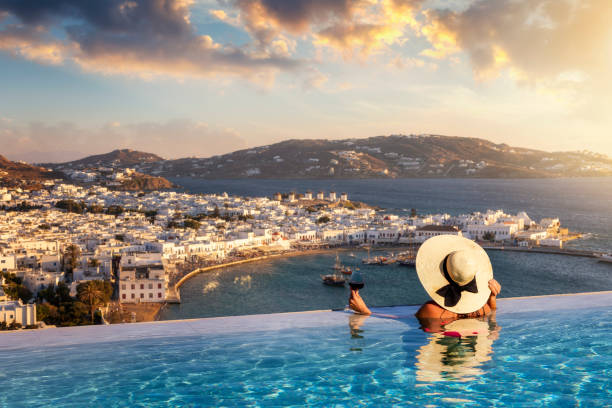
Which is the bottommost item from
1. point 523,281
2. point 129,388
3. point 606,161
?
point 523,281

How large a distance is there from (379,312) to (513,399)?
194 cm

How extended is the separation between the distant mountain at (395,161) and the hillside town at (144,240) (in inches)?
2857

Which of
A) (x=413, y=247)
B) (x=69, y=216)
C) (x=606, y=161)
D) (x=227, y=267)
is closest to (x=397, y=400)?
(x=227, y=267)

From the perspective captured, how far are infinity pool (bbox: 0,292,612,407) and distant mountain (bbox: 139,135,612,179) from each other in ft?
410

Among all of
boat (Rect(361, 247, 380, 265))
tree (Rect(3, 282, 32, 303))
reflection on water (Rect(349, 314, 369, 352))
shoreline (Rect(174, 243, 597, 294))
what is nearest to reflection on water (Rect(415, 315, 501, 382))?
reflection on water (Rect(349, 314, 369, 352))

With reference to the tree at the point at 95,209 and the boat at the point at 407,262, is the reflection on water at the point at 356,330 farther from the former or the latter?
the tree at the point at 95,209

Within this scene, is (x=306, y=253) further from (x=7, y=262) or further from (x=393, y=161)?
(x=393, y=161)

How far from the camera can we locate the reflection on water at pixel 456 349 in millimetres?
3479

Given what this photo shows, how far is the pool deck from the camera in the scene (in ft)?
13.9

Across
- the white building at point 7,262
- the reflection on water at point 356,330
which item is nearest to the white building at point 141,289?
the white building at point 7,262

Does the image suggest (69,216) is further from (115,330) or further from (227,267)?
(115,330)

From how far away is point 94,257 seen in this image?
25.5m

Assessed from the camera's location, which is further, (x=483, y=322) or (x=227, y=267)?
(x=227, y=267)

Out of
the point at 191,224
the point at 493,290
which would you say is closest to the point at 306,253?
the point at 191,224
